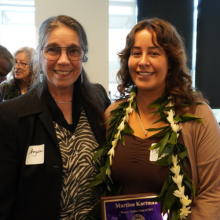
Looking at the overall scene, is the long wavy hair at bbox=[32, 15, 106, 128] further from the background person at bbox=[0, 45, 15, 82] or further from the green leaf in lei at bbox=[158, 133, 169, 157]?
the green leaf in lei at bbox=[158, 133, 169, 157]

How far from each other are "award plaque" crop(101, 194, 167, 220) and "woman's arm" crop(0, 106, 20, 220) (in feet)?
1.87

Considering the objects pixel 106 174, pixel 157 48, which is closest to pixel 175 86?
pixel 157 48

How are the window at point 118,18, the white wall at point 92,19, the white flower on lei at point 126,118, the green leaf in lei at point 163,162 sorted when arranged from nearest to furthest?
the green leaf in lei at point 163,162 → the white flower on lei at point 126,118 → the white wall at point 92,19 → the window at point 118,18

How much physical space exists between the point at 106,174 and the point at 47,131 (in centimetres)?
51

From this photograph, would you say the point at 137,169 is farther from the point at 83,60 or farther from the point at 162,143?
the point at 83,60

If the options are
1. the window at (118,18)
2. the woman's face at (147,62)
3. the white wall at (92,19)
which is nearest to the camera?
the woman's face at (147,62)

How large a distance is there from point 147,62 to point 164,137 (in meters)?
0.53

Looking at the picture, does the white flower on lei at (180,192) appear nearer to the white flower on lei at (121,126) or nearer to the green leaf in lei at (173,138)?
the green leaf in lei at (173,138)

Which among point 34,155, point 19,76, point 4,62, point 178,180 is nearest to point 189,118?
point 178,180

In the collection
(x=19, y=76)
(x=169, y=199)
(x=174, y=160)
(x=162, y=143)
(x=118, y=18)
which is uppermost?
(x=118, y=18)

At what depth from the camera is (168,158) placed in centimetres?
144

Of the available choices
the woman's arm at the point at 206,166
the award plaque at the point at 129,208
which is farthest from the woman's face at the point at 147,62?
the award plaque at the point at 129,208

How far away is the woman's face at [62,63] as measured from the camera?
1471 millimetres

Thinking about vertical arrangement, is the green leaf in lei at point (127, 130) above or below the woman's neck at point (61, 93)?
below
